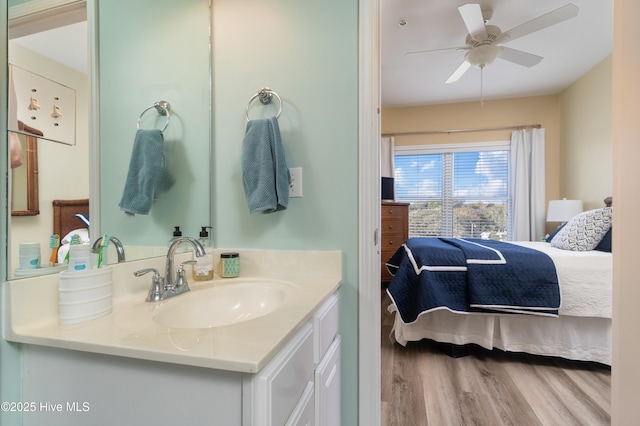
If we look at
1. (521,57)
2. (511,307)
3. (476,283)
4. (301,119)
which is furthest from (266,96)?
(521,57)

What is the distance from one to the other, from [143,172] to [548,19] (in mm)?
2728

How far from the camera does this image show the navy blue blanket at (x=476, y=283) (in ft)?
6.17

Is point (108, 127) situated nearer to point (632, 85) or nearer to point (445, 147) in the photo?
point (632, 85)

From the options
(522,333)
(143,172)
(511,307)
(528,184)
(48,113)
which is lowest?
(522,333)

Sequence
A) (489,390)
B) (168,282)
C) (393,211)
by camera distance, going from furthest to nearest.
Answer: (393,211) < (489,390) < (168,282)

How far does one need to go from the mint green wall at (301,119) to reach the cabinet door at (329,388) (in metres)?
0.10

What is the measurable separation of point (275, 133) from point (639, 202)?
1291 mm

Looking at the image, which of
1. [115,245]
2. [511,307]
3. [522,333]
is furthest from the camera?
[522,333]

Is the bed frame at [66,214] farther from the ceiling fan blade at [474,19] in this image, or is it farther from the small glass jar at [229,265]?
the ceiling fan blade at [474,19]

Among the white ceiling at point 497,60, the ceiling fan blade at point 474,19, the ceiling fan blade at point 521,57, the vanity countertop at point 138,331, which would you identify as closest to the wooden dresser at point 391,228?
the white ceiling at point 497,60

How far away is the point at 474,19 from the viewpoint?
2068 millimetres

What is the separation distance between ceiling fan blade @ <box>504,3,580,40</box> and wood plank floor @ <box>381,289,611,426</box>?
2.35 metres

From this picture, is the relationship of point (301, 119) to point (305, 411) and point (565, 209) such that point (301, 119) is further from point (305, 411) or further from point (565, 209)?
point (565, 209)

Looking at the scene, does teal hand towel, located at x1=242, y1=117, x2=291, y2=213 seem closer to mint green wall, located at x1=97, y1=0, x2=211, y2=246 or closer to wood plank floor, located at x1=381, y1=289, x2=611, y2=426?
mint green wall, located at x1=97, y1=0, x2=211, y2=246
